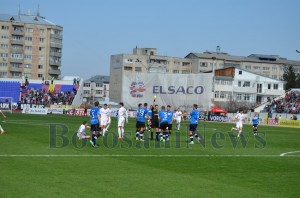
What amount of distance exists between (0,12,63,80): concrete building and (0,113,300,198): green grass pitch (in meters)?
103

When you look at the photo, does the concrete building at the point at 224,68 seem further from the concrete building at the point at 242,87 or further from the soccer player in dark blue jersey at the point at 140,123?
the soccer player in dark blue jersey at the point at 140,123

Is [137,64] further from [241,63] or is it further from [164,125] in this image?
[164,125]

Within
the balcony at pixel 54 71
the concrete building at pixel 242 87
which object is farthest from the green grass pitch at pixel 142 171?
the balcony at pixel 54 71

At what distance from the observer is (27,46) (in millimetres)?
126312

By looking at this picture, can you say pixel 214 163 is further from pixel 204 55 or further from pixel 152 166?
pixel 204 55

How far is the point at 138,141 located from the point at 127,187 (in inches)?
625

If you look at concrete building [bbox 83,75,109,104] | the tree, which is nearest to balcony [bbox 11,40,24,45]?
concrete building [bbox 83,75,109,104]

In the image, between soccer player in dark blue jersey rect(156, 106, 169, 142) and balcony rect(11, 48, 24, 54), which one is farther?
balcony rect(11, 48, 24, 54)

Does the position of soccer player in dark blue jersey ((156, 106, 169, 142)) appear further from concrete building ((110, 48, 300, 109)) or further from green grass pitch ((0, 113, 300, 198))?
concrete building ((110, 48, 300, 109))

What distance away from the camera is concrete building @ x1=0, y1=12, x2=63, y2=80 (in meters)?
125

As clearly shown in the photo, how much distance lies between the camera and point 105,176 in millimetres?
15750

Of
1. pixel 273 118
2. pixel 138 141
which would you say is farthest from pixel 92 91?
pixel 138 141

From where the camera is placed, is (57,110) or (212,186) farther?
(57,110)

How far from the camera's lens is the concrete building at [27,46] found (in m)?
125
